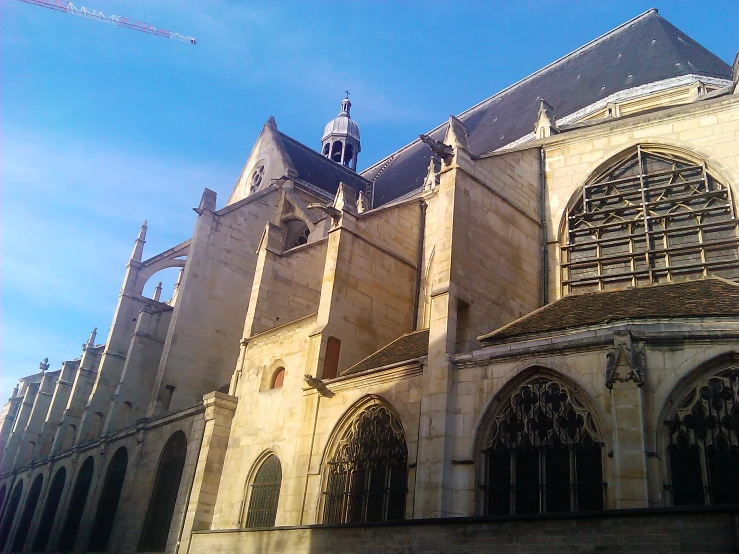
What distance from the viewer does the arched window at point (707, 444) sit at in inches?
328

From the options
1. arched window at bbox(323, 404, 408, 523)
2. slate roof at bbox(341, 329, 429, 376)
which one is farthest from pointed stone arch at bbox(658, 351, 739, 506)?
slate roof at bbox(341, 329, 429, 376)

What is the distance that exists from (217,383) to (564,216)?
10.9 meters

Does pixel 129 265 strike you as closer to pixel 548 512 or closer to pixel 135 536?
pixel 135 536

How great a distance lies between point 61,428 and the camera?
2581 cm

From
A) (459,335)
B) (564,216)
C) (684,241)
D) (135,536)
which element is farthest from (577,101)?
(135,536)

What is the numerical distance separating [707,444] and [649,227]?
19.1 feet

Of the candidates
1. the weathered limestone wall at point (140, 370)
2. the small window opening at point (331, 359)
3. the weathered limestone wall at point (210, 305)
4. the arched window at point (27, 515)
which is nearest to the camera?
the small window opening at point (331, 359)

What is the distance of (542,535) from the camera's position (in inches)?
337

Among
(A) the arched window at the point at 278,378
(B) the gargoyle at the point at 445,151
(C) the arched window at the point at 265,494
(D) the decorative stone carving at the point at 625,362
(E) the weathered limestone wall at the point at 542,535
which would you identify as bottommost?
(E) the weathered limestone wall at the point at 542,535

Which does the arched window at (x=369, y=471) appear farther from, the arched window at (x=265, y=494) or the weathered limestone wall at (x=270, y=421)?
the arched window at (x=265, y=494)

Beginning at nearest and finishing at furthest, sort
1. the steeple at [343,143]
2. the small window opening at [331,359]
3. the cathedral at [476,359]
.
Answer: the cathedral at [476,359] → the small window opening at [331,359] → the steeple at [343,143]

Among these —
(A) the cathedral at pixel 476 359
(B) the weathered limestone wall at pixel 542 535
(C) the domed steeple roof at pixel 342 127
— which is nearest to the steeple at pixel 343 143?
(C) the domed steeple roof at pixel 342 127

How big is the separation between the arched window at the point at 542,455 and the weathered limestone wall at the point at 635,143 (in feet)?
14.4

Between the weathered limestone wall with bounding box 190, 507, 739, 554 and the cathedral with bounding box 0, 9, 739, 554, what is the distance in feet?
0.09
